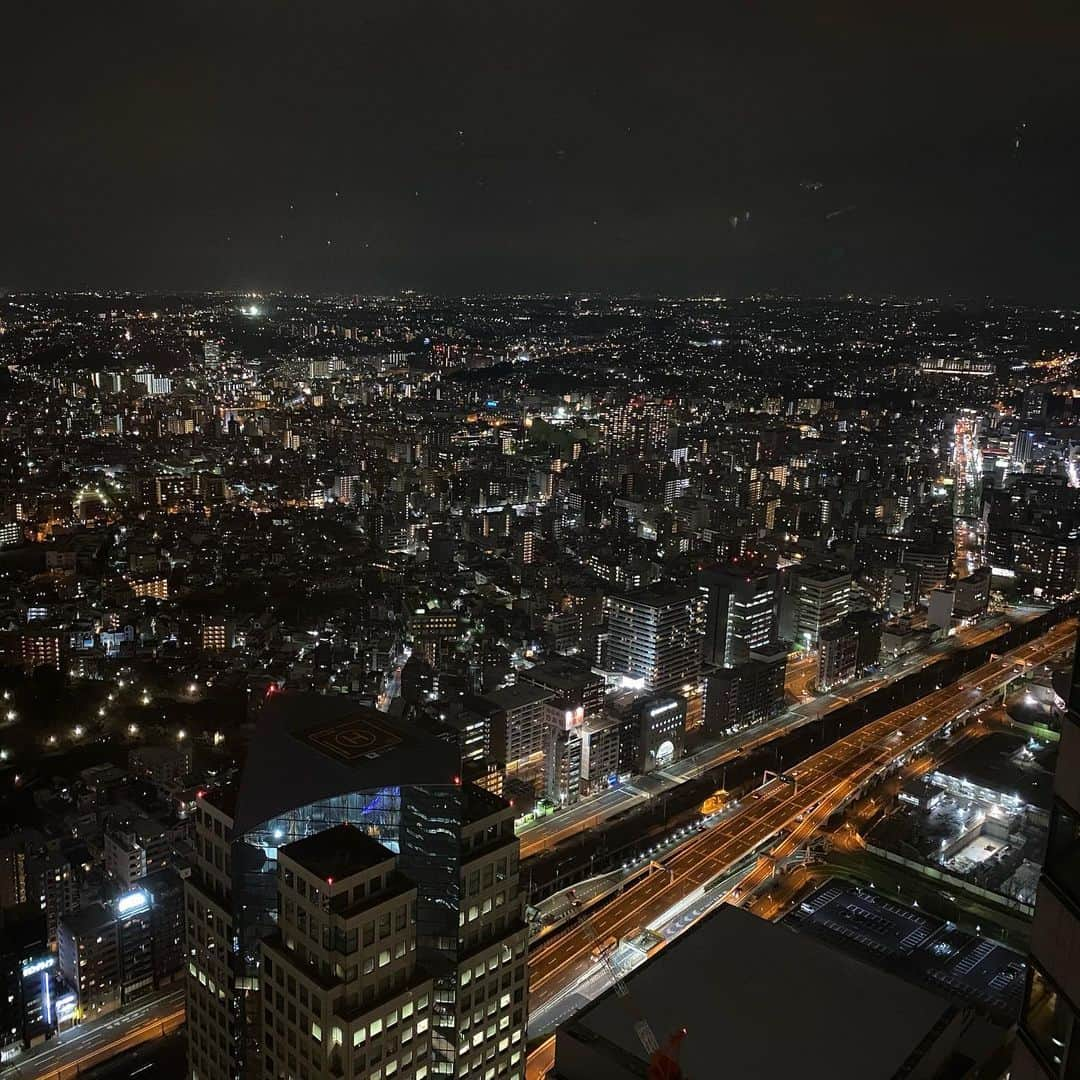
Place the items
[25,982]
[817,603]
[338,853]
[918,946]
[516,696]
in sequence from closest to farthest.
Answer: [338,853] < [25,982] < [918,946] < [516,696] < [817,603]

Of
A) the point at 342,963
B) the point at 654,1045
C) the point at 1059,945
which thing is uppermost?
the point at 1059,945

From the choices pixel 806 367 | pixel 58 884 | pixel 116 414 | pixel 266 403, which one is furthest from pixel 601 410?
pixel 58 884

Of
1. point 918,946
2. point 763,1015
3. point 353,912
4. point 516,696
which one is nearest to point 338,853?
point 353,912

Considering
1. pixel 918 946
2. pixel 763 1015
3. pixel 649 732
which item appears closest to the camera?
pixel 763 1015

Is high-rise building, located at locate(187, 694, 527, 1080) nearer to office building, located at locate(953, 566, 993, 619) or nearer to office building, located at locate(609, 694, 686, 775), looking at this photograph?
office building, located at locate(609, 694, 686, 775)

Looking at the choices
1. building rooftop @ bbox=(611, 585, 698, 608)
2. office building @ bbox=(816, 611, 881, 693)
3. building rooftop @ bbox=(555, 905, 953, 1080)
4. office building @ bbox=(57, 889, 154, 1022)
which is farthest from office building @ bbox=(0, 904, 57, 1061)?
office building @ bbox=(816, 611, 881, 693)

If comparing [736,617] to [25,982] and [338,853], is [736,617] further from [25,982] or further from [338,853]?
[338,853]

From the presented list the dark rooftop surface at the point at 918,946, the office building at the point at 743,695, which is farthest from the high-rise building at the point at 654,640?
the dark rooftop surface at the point at 918,946
